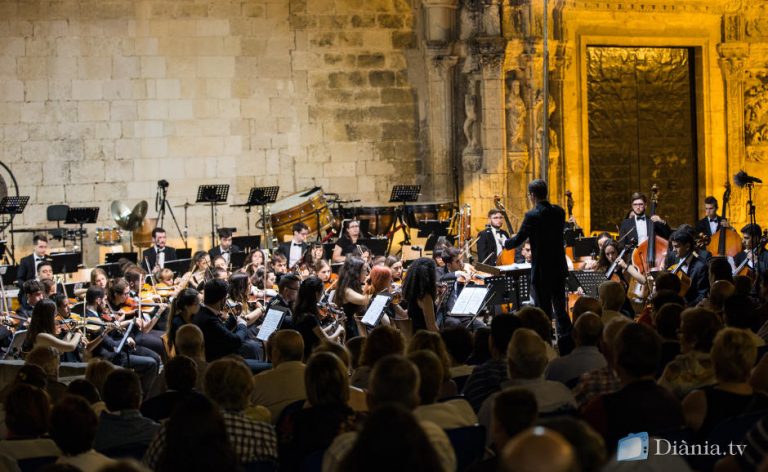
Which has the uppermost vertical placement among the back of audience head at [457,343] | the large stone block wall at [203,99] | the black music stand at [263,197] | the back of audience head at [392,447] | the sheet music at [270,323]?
the large stone block wall at [203,99]

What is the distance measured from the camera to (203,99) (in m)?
15.8

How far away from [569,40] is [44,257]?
8320 millimetres

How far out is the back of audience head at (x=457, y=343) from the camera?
5.84m

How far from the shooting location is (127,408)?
4539mm

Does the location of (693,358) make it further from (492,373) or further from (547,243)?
(547,243)

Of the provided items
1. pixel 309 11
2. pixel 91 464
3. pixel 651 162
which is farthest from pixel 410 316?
pixel 651 162

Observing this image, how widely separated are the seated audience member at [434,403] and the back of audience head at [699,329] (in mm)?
1251

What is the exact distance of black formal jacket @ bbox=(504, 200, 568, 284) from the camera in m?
8.42

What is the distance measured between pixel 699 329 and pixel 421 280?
375 cm

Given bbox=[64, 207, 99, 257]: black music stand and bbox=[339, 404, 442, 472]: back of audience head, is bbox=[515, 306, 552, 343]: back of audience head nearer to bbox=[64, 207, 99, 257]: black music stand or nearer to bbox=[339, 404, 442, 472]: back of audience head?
bbox=[339, 404, 442, 472]: back of audience head

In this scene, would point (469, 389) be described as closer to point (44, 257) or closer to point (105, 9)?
point (44, 257)

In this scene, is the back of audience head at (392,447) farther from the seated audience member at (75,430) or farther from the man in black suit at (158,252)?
the man in black suit at (158,252)

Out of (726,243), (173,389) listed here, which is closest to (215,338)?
(173,389)

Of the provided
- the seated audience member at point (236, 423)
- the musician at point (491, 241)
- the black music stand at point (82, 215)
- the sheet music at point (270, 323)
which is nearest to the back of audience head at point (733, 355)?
the seated audience member at point (236, 423)
